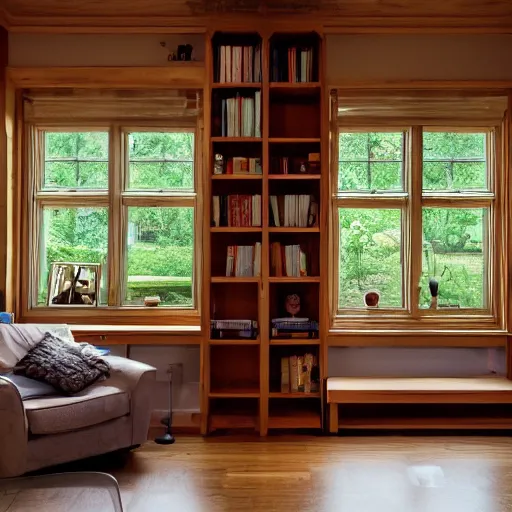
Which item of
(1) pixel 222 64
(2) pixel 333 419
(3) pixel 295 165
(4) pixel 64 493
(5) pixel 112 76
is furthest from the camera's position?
(5) pixel 112 76

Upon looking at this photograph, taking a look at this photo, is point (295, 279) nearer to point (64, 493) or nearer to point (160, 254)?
point (160, 254)

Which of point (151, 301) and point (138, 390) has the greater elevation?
point (151, 301)

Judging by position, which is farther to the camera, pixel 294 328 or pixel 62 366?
pixel 294 328

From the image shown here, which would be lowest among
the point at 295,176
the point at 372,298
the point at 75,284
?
the point at 372,298

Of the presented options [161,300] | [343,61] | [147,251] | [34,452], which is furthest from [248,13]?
[34,452]

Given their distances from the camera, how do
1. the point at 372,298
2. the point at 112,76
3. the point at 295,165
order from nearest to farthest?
1. the point at 295,165
2. the point at 112,76
3. the point at 372,298

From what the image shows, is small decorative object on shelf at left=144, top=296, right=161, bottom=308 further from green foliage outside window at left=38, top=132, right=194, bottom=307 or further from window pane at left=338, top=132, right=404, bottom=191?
window pane at left=338, top=132, right=404, bottom=191

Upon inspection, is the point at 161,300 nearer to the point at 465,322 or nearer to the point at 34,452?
the point at 34,452

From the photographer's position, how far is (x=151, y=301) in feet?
16.2

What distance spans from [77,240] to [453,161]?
3047 mm

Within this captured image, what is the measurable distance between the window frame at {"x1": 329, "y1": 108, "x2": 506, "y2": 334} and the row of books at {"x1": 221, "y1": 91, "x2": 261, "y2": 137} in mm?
674

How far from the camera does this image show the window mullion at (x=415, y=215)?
16.2 ft

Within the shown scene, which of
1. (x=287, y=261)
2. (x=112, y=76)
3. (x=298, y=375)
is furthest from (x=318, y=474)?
(x=112, y=76)

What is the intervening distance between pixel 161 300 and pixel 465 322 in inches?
94.0
